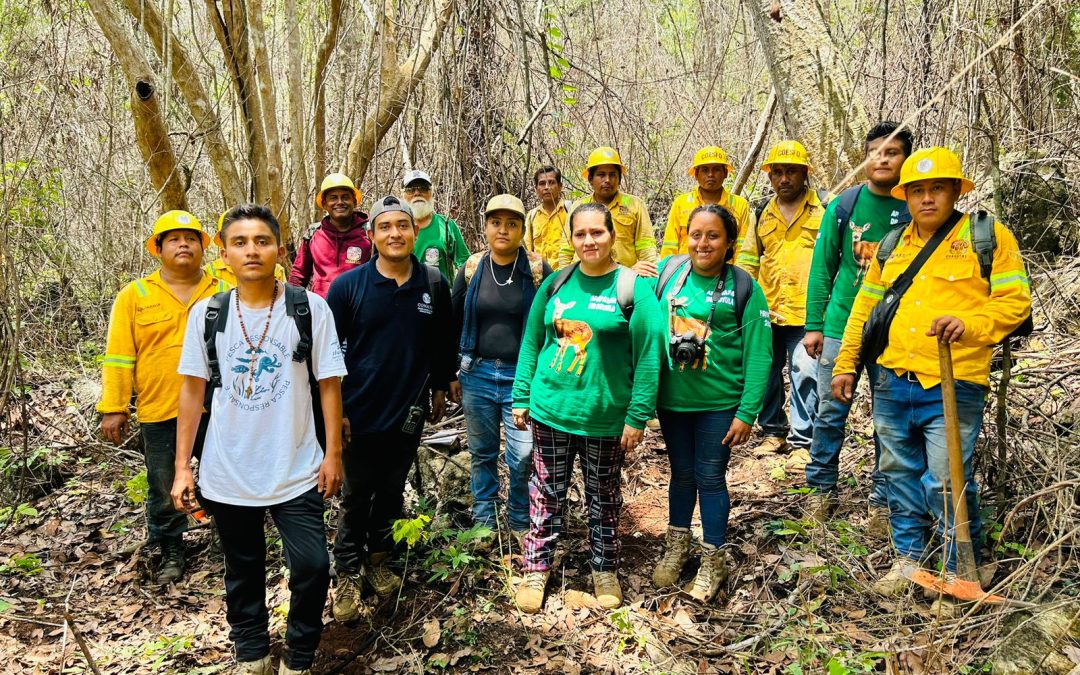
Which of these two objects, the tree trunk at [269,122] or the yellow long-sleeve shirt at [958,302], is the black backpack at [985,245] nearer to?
the yellow long-sleeve shirt at [958,302]

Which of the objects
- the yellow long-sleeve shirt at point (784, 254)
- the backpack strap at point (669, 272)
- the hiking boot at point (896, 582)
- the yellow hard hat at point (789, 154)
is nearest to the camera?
the hiking boot at point (896, 582)

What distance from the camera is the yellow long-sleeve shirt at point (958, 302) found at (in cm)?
302

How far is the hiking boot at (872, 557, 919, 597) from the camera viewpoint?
339cm

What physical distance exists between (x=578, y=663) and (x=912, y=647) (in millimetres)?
1445

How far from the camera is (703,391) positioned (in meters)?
3.61

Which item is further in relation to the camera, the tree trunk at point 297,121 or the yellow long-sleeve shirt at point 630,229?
the tree trunk at point 297,121

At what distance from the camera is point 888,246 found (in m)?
3.54

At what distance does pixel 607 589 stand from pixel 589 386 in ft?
3.61

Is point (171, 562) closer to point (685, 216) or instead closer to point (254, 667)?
point (254, 667)

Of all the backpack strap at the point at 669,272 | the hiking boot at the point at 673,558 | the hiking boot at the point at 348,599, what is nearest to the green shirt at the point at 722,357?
the backpack strap at the point at 669,272

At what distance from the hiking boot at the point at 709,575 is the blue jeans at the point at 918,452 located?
0.85 meters

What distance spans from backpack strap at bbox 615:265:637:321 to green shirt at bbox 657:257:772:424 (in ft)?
1.06

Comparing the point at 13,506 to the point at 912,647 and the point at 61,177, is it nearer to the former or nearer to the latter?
the point at 61,177

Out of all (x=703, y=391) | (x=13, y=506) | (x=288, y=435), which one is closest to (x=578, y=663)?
(x=703, y=391)
